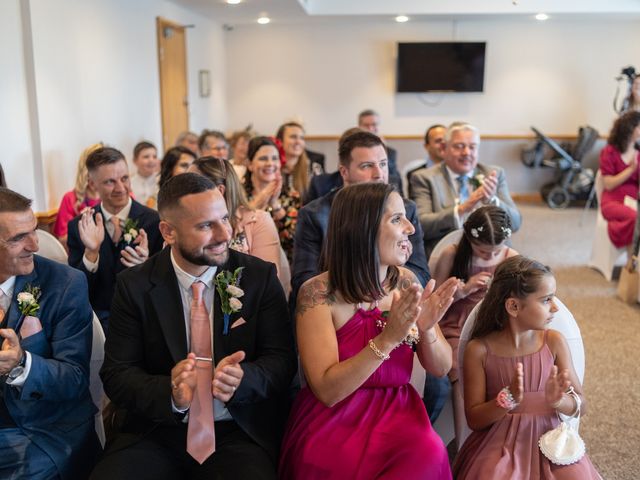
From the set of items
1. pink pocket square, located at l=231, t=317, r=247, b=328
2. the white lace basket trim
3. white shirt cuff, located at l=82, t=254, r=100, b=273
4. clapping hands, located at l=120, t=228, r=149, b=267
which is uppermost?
clapping hands, located at l=120, t=228, r=149, b=267

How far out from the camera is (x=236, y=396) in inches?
78.7

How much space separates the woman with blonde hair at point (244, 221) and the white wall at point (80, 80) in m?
1.81

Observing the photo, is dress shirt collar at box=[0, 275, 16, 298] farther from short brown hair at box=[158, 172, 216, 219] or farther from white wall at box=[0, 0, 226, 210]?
white wall at box=[0, 0, 226, 210]

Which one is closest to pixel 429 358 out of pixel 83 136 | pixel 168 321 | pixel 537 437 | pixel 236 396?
pixel 537 437

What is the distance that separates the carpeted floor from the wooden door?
13.1 ft

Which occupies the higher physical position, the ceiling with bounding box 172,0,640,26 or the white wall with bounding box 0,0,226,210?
the ceiling with bounding box 172,0,640,26

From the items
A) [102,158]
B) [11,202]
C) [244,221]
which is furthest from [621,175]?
[11,202]

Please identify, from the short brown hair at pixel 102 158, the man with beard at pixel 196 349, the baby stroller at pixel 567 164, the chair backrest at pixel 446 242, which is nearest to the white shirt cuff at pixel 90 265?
the short brown hair at pixel 102 158

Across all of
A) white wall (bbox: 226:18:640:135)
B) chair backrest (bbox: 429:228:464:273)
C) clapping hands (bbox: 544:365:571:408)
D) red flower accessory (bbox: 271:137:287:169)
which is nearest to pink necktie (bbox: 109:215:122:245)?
chair backrest (bbox: 429:228:464:273)

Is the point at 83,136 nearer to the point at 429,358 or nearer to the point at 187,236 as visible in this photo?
the point at 187,236

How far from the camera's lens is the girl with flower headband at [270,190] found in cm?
395

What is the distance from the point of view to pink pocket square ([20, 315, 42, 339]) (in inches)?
81.0

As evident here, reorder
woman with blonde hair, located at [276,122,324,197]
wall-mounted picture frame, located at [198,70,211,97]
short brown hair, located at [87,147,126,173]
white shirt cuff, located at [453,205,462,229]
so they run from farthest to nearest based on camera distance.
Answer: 1. wall-mounted picture frame, located at [198,70,211,97]
2. woman with blonde hair, located at [276,122,324,197]
3. white shirt cuff, located at [453,205,462,229]
4. short brown hair, located at [87,147,126,173]

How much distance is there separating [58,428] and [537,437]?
1.49 m
